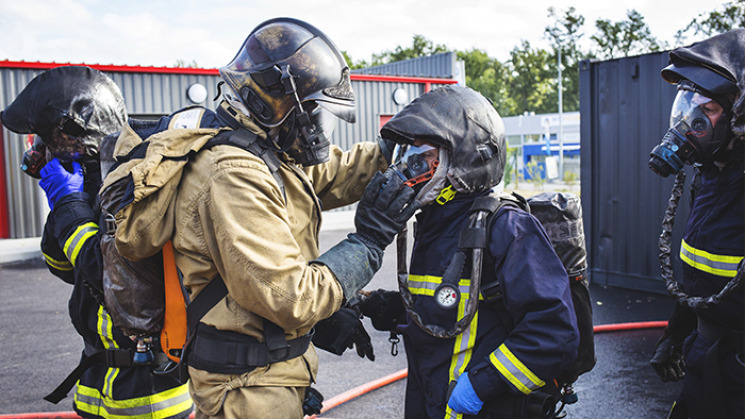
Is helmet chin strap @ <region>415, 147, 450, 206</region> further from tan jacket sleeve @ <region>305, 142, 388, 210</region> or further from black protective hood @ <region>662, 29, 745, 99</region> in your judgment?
black protective hood @ <region>662, 29, 745, 99</region>

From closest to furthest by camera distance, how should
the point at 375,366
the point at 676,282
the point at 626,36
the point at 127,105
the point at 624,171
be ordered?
1. the point at 676,282
2. the point at 375,366
3. the point at 624,171
4. the point at 127,105
5. the point at 626,36

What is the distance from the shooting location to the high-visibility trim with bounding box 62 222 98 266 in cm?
284

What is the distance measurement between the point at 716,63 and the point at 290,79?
1926 millimetres

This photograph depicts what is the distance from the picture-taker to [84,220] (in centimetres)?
295

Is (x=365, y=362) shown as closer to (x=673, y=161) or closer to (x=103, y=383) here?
(x=103, y=383)

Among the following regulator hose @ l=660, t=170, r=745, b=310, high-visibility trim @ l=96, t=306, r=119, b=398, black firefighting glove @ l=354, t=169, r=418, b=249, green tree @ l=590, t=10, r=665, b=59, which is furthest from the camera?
green tree @ l=590, t=10, r=665, b=59

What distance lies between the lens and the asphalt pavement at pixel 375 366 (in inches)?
170

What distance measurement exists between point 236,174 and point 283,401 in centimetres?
89

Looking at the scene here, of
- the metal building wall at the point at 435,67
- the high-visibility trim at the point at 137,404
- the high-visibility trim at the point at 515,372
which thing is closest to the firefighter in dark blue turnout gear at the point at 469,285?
the high-visibility trim at the point at 515,372

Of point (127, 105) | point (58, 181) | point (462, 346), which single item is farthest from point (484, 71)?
point (462, 346)

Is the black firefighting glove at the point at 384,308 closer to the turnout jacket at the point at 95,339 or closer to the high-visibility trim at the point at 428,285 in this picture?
the high-visibility trim at the point at 428,285

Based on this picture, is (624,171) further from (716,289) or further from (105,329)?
(105,329)

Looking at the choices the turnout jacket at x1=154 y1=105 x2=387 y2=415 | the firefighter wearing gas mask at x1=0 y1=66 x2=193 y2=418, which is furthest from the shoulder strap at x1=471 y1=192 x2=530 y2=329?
the firefighter wearing gas mask at x1=0 y1=66 x2=193 y2=418

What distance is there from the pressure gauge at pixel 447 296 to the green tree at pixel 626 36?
158ft
